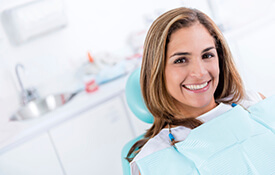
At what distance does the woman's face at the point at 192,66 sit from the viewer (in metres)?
0.98

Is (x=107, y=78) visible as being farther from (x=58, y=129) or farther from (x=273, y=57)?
(x=273, y=57)

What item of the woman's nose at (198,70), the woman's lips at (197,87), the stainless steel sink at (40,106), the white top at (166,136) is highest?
→ the woman's nose at (198,70)

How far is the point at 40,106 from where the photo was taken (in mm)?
2049

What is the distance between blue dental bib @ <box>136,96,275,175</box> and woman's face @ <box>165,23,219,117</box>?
113mm

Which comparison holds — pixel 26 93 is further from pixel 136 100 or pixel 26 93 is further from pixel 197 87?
pixel 197 87

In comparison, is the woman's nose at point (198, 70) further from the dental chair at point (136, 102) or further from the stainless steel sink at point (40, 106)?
the stainless steel sink at point (40, 106)

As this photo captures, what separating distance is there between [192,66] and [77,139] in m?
1.01

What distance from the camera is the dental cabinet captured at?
156 cm

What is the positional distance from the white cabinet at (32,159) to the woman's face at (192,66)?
3.07 ft

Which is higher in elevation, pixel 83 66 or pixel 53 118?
pixel 83 66

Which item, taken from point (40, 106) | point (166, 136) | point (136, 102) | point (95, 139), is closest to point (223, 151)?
point (166, 136)

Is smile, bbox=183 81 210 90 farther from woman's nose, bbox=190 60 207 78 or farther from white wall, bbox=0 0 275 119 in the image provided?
white wall, bbox=0 0 275 119

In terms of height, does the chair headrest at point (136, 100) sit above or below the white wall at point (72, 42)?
below

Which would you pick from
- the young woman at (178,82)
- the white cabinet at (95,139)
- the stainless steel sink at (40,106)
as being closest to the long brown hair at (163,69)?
the young woman at (178,82)
